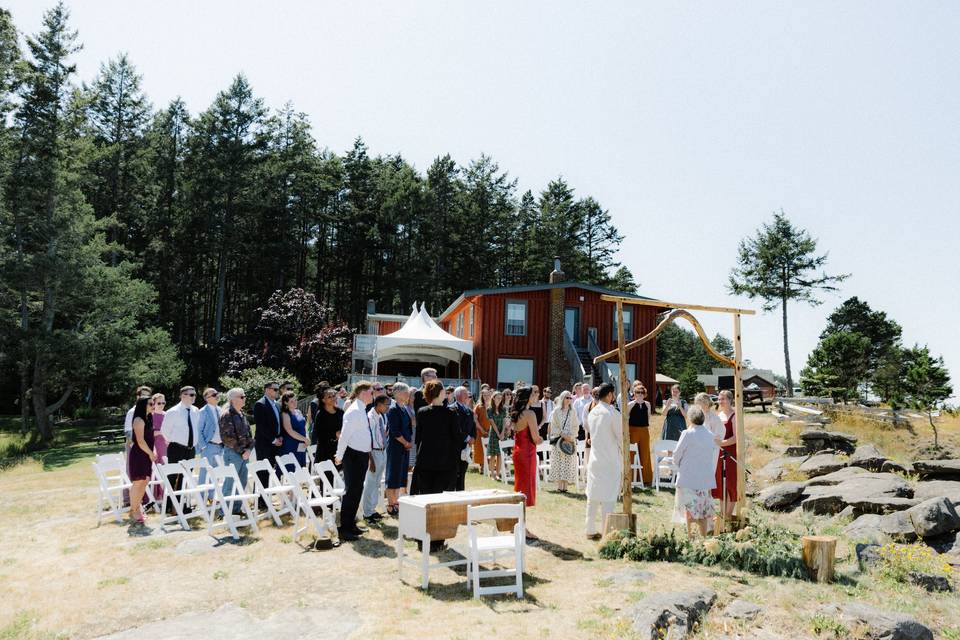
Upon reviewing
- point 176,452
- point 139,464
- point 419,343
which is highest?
point 419,343

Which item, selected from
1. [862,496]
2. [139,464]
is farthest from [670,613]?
[139,464]

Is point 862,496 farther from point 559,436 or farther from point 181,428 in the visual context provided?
point 181,428

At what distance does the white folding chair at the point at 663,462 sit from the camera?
11633mm

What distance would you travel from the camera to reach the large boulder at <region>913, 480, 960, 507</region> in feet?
33.6

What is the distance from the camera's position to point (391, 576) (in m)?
6.71

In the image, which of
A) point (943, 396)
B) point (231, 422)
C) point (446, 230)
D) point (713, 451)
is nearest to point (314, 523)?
point (231, 422)

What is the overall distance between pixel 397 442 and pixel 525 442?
5.80 feet

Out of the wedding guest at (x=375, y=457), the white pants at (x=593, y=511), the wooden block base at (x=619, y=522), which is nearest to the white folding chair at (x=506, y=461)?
the wedding guest at (x=375, y=457)

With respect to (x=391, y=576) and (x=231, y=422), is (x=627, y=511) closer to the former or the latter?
(x=391, y=576)

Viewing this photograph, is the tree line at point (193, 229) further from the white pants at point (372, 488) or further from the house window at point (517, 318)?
the white pants at point (372, 488)

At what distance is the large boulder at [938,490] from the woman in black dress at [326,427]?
29.1 ft

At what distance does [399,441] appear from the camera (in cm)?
889

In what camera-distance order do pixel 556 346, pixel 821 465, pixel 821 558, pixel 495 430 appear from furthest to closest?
pixel 556 346 → pixel 821 465 → pixel 495 430 → pixel 821 558

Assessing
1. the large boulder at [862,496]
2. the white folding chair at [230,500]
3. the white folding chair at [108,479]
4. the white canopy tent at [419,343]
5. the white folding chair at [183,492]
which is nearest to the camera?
the white folding chair at [230,500]
